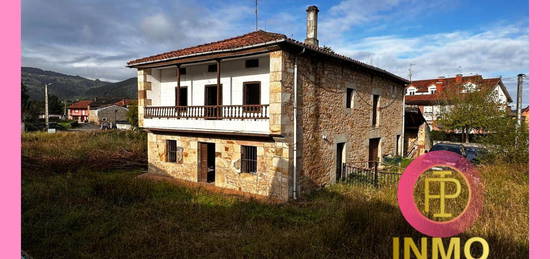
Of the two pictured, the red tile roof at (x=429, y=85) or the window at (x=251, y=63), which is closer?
the window at (x=251, y=63)

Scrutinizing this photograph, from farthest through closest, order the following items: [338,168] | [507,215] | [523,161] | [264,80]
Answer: [338,168], [264,80], [523,161], [507,215]

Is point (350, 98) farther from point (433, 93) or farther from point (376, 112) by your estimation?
point (433, 93)


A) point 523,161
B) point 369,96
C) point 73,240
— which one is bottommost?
point 73,240

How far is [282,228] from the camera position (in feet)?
22.4

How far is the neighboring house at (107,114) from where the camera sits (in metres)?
57.7

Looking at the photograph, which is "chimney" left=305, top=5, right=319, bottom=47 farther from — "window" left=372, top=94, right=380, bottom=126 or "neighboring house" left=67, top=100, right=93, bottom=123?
"neighboring house" left=67, top=100, right=93, bottom=123

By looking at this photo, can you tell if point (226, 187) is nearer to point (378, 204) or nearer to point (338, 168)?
point (338, 168)

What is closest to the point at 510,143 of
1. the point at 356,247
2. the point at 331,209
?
the point at 331,209

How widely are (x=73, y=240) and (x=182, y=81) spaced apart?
816 centimetres

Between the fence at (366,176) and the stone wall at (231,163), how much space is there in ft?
11.7

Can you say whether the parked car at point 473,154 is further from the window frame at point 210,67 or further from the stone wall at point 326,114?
the window frame at point 210,67

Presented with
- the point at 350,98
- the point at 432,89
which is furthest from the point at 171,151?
the point at 432,89

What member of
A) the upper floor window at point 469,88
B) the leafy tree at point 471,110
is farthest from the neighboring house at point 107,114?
the upper floor window at point 469,88

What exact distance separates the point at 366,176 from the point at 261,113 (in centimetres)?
530
